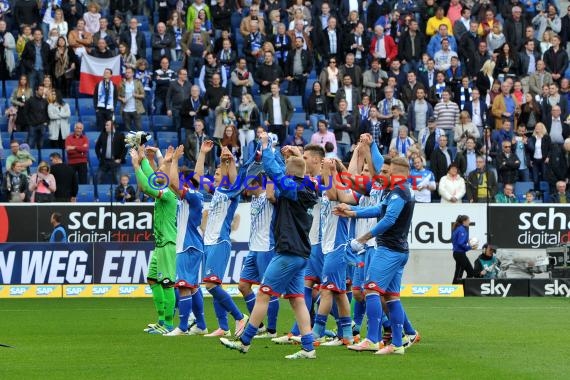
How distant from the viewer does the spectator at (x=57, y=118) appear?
33875 mm

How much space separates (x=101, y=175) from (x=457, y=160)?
9.66 metres

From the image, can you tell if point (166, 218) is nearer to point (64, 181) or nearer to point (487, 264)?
point (64, 181)

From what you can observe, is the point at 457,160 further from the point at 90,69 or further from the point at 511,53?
the point at 90,69

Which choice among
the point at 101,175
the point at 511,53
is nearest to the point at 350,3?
the point at 511,53

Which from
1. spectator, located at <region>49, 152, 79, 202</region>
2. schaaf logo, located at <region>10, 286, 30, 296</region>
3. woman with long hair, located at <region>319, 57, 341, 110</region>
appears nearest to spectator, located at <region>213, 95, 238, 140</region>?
woman with long hair, located at <region>319, 57, 341, 110</region>

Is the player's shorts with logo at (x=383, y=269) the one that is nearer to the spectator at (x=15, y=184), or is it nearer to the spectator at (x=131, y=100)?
the spectator at (x=15, y=184)

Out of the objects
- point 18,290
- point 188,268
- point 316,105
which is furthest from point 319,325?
point 316,105

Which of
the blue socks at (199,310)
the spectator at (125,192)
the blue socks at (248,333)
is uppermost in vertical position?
the spectator at (125,192)

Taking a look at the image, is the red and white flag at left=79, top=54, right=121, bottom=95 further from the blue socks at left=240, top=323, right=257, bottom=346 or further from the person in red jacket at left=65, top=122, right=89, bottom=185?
the blue socks at left=240, top=323, right=257, bottom=346

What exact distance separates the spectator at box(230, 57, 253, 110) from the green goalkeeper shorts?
52.0 feet

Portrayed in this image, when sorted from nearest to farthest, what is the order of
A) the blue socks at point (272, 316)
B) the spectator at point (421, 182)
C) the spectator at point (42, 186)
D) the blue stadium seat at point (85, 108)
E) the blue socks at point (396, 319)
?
the blue socks at point (396, 319), the blue socks at point (272, 316), the spectator at point (42, 186), the spectator at point (421, 182), the blue stadium seat at point (85, 108)

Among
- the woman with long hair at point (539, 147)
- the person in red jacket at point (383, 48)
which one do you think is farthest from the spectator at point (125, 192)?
the woman with long hair at point (539, 147)

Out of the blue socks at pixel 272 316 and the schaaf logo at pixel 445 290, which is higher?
the blue socks at pixel 272 316

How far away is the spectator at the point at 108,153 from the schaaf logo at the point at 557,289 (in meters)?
11.6
